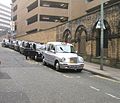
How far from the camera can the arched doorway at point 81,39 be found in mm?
31812

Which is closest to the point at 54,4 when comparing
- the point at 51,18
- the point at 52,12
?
the point at 52,12

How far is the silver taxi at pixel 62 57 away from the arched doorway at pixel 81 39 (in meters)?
6.82

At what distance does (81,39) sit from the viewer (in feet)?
107

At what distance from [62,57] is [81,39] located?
10.4 meters

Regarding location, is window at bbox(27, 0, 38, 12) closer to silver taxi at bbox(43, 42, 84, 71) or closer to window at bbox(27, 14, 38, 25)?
window at bbox(27, 14, 38, 25)

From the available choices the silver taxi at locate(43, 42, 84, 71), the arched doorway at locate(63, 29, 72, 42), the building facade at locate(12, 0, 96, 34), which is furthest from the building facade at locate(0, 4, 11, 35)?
the silver taxi at locate(43, 42, 84, 71)

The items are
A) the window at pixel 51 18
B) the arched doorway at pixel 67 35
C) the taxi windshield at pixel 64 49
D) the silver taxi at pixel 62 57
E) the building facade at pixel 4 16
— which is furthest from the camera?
the building facade at pixel 4 16

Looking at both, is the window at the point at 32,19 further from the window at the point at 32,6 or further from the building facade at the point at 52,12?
the window at the point at 32,6

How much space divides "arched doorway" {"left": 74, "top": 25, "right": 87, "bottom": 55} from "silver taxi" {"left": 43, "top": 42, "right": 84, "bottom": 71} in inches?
268

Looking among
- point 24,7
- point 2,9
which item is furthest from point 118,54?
point 2,9

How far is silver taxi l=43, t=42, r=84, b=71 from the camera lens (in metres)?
22.2

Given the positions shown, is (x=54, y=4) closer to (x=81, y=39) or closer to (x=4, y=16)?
(x=81, y=39)

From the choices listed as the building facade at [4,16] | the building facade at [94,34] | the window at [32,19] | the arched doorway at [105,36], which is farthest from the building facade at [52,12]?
the building facade at [4,16]

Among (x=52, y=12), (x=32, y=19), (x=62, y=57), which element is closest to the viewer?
(x=62, y=57)
